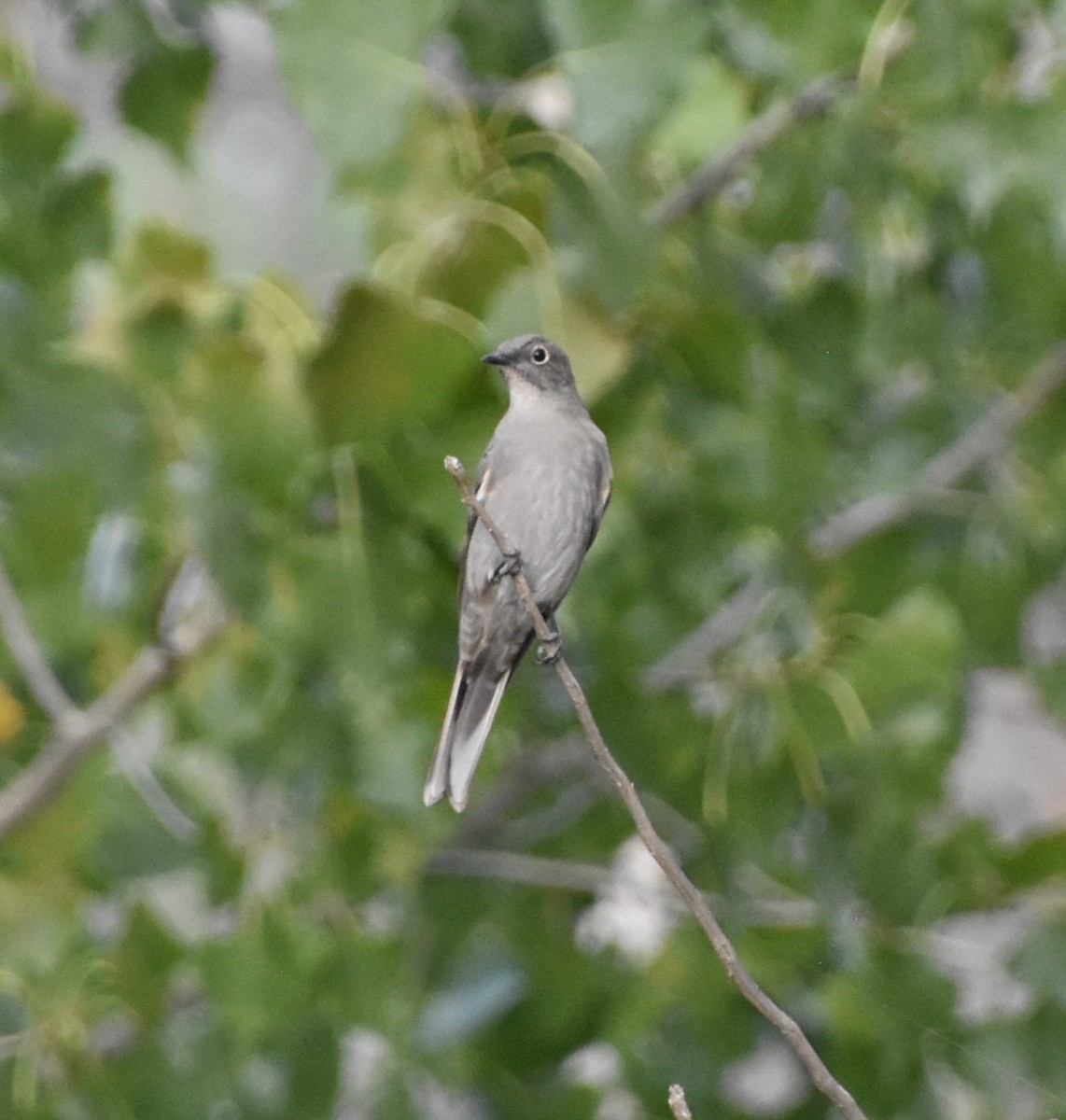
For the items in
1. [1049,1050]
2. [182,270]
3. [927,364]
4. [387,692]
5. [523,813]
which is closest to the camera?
[387,692]

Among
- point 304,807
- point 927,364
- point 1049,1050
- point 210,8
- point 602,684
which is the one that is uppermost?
point 210,8

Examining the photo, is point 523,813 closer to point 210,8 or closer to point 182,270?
point 182,270

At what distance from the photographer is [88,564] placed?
256 cm

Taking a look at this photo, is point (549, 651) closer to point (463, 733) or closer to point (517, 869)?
point (463, 733)

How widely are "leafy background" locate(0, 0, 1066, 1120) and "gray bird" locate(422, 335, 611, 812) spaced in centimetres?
11

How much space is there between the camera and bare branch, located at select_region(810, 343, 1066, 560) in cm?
279

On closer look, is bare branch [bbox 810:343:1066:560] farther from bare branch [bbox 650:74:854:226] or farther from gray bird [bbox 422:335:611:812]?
gray bird [bbox 422:335:611:812]

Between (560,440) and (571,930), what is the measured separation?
1368 mm

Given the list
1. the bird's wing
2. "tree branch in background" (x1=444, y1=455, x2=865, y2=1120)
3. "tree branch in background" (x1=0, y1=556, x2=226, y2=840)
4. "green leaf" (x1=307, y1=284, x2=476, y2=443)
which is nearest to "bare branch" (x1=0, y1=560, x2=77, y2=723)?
"tree branch in background" (x1=0, y1=556, x2=226, y2=840)

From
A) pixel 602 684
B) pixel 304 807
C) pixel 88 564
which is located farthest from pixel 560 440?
pixel 88 564

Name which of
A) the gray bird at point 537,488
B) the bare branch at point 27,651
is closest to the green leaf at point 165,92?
the bare branch at point 27,651

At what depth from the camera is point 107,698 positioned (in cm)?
240

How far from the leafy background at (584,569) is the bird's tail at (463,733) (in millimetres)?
148

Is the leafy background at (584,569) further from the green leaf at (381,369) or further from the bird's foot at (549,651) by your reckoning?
the bird's foot at (549,651)
